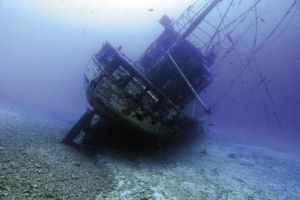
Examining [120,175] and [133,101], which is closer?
[120,175]

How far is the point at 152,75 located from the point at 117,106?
101 inches

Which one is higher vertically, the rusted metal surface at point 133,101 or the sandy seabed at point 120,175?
the rusted metal surface at point 133,101

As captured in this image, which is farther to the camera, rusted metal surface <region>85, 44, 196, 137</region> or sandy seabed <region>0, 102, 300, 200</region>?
rusted metal surface <region>85, 44, 196, 137</region>

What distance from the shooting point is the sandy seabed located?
343cm

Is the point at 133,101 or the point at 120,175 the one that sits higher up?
the point at 133,101

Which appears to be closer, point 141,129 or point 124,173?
point 124,173

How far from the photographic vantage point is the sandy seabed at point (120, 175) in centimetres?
343

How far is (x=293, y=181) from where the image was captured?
693 centimetres

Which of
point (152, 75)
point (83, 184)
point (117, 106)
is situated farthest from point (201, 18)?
point (83, 184)

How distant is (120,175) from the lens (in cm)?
462

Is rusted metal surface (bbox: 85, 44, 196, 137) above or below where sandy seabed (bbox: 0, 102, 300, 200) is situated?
above

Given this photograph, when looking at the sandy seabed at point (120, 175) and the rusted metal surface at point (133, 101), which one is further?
the rusted metal surface at point (133, 101)

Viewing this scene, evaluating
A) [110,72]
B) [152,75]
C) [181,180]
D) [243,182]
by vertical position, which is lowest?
[181,180]

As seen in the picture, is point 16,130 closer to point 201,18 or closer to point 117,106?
point 117,106
